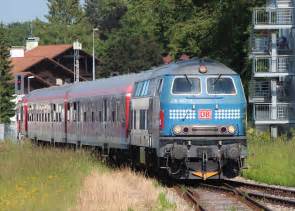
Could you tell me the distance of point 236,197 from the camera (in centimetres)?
1795

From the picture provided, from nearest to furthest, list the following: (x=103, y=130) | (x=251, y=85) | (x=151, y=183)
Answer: (x=151, y=183)
(x=103, y=130)
(x=251, y=85)

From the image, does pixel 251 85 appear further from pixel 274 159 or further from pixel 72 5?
pixel 72 5

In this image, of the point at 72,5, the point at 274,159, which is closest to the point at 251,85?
the point at 274,159

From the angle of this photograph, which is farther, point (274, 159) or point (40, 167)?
point (274, 159)

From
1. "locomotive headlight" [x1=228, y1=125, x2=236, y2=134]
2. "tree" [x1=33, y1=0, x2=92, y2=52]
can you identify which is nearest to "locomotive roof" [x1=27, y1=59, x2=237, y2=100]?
"locomotive headlight" [x1=228, y1=125, x2=236, y2=134]

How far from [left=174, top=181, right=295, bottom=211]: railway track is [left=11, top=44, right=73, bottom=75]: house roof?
71.1 metres

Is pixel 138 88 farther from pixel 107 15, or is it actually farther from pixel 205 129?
A: pixel 107 15

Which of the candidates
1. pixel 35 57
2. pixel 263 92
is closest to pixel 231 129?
pixel 263 92

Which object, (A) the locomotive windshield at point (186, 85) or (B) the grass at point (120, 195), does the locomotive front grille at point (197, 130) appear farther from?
(B) the grass at point (120, 195)

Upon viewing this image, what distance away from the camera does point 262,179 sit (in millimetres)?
22828

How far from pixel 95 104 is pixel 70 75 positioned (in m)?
64.8

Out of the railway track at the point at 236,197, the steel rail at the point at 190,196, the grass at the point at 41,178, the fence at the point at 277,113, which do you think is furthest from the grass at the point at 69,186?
the fence at the point at 277,113

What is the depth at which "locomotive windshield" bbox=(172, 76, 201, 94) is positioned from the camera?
20953 millimetres

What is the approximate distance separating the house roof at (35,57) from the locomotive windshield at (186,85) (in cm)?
7005
